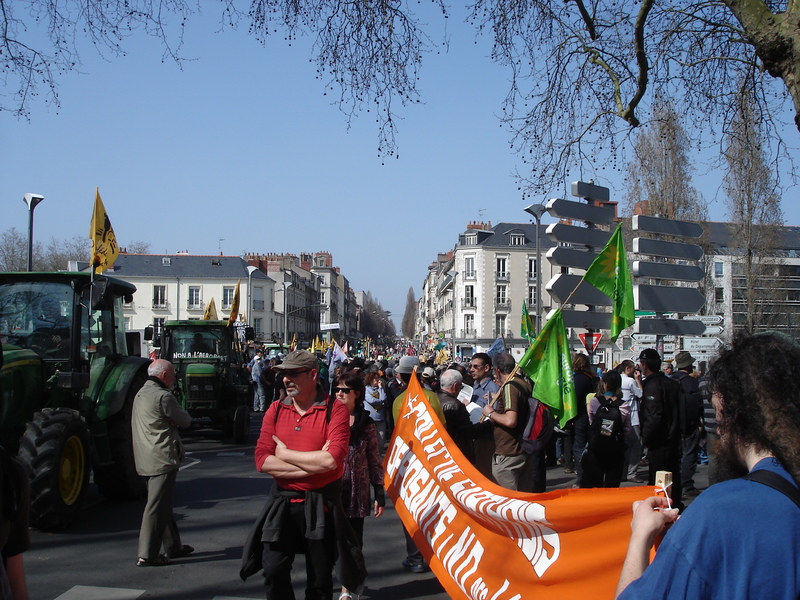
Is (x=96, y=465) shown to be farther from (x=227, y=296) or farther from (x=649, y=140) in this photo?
(x=227, y=296)

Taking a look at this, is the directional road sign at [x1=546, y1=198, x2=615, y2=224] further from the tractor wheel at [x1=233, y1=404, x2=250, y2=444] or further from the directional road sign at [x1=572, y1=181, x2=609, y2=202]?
the tractor wheel at [x1=233, y1=404, x2=250, y2=444]

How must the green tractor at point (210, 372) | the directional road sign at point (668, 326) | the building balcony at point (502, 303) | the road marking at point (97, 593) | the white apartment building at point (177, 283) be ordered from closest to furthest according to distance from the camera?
the road marking at point (97, 593) → the directional road sign at point (668, 326) → the green tractor at point (210, 372) → the white apartment building at point (177, 283) → the building balcony at point (502, 303)

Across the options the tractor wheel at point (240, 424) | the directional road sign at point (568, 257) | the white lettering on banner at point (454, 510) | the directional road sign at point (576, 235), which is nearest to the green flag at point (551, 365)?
the white lettering on banner at point (454, 510)

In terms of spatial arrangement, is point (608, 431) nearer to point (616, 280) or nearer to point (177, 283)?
point (616, 280)

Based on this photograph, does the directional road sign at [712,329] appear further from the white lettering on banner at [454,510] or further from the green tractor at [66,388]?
the green tractor at [66,388]

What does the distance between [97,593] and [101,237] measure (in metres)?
5.89

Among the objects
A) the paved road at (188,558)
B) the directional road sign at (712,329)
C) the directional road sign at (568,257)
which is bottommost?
the paved road at (188,558)

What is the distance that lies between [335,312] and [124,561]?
142430mm

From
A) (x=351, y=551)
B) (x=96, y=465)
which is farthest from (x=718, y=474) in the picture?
(x=96, y=465)

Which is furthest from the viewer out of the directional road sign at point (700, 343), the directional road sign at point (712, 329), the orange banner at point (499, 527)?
the directional road sign at point (700, 343)

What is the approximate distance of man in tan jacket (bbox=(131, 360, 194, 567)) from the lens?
628 cm

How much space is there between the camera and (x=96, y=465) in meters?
8.64

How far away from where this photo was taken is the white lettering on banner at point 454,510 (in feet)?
11.0

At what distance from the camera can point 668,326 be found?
11.4m
